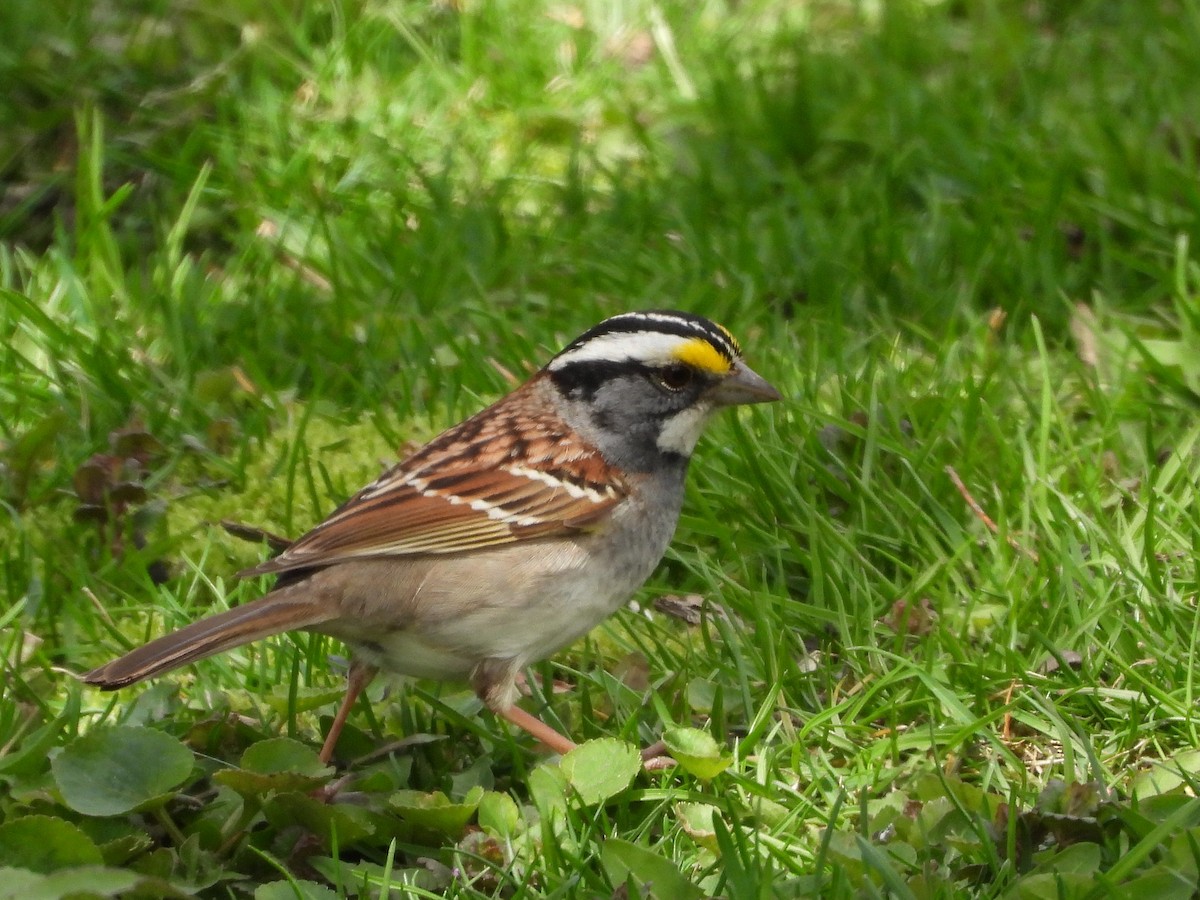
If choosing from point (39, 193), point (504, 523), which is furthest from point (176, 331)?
point (504, 523)

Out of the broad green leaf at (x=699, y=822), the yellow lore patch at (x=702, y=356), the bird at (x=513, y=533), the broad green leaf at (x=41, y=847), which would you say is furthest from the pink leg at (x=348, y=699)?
the yellow lore patch at (x=702, y=356)

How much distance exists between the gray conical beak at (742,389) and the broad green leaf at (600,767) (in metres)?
1.07

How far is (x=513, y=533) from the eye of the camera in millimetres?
4113

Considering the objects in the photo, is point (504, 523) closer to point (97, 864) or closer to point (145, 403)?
point (97, 864)

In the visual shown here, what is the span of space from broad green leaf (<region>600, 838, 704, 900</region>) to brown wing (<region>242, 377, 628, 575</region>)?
0.99 m

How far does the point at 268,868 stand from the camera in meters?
3.62

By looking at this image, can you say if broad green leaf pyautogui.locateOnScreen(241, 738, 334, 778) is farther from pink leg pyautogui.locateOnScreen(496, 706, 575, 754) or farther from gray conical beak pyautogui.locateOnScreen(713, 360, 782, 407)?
gray conical beak pyautogui.locateOnScreen(713, 360, 782, 407)

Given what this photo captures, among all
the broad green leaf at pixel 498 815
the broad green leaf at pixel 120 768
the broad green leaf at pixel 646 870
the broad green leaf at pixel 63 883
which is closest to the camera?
the broad green leaf at pixel 63 883

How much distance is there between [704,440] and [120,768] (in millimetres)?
2167

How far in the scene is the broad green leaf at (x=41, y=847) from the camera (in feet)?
10.9

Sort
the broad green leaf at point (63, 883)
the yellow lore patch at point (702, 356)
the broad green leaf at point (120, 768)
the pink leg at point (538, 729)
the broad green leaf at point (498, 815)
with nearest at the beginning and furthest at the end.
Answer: the broad green leaf at point (63, 883), the broad green leaf at point (120, 768), the broad green leaf at point (498, 815), the pink leg at point (538, 729), the yellow lore patch at point (702, 356)

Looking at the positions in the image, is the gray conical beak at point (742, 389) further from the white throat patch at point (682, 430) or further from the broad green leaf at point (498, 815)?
the broad green leaf at point (498, 815)

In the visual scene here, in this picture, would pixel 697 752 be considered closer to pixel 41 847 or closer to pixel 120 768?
pixel 120 768

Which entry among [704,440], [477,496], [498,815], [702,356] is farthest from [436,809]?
[704,440]
